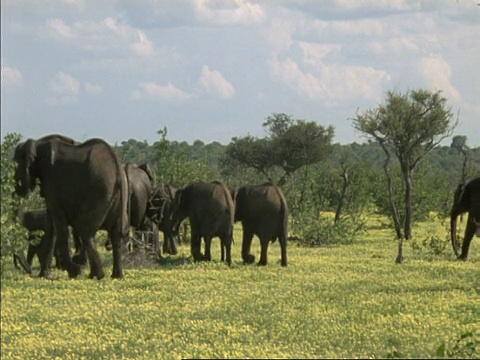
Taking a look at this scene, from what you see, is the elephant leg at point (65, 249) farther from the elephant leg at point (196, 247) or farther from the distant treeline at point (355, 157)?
the distant treeline at point (355, 157)

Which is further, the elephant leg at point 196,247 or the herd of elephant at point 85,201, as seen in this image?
the elephant leg at point 196,247

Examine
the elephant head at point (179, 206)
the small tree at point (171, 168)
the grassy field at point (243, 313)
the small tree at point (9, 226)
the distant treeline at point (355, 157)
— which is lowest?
the grassy field at point (243, 313)

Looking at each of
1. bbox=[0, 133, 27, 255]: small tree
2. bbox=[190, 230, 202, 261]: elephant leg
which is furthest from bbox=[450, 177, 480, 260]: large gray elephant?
bbox=[0, 133, 27, 255]: small tree

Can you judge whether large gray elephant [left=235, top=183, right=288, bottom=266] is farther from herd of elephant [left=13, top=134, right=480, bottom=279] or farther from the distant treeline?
the distant treeline

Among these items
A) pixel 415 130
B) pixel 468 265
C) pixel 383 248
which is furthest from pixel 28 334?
pixel 415 130

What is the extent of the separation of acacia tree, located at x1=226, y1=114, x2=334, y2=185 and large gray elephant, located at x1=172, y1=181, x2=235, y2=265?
29.0 meters

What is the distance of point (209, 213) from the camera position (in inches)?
883

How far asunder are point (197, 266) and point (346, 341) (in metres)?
10.1

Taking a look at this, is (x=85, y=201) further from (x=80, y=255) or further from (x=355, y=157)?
(x=355, y=157)

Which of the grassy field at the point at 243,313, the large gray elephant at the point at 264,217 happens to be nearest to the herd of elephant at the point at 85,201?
the grassy field at the point at 243,313

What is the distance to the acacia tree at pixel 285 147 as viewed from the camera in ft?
174

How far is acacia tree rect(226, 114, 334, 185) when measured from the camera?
174ft

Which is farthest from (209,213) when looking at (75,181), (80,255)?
(75,181)

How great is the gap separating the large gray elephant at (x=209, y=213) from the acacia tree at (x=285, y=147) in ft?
95.1
